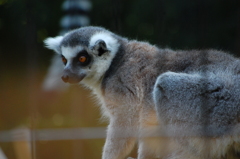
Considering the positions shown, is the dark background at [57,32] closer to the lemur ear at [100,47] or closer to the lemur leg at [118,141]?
the lemur ear at [100,47]

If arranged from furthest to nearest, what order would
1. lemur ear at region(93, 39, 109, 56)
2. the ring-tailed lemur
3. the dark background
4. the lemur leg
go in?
the dark background
lemur ear at region(93, 39, 109, 56)
the lemur leg
the ring-tailed lemur

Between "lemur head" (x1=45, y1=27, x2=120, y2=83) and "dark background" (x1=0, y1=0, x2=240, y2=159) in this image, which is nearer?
"lemur head" (x1=45, y1=27, x2=120, y2=83)

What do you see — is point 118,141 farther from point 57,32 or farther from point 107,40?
point 57,32

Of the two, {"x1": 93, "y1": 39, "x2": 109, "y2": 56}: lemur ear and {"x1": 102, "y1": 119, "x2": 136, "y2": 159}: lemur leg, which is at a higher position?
{"x1": 93, "y1": 39, "x2": 109, "y2": 56}: lemur ear

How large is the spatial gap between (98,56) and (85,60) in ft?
0.45

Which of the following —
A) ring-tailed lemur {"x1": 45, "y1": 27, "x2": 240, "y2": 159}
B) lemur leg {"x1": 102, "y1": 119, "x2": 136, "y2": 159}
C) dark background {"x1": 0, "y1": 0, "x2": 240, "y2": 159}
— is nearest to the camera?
ring-tailed lemur {"x1": 45, "y1": 27, "x2": 240, "y2": 159}

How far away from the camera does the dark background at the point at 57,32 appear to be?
4.48 metres

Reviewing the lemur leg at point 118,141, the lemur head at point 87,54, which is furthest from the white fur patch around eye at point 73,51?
the lemur leg at point 118,141

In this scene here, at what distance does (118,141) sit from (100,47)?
0.94 meters

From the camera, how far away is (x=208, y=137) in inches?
115

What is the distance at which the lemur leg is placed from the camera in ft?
10.8

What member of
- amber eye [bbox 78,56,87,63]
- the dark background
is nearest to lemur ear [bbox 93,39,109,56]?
amber eye [bbox 78,56,87,63]

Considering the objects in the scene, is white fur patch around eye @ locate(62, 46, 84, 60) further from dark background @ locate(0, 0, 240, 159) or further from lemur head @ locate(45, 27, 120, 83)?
dark background @ locate(0, 0, 240, 159)

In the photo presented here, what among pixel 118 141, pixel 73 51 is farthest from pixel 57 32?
pixel 118 141
